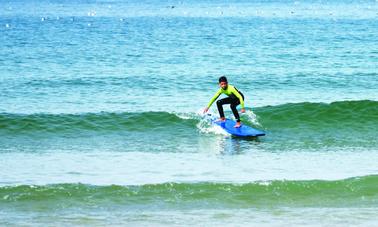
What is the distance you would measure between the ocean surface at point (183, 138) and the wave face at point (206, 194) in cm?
4

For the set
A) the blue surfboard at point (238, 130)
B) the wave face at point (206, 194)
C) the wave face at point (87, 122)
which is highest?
the wave face at point (87, 122)

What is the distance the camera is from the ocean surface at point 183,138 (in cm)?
1355

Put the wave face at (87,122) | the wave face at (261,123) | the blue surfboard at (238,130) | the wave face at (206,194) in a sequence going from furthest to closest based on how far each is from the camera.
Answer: the wave face at (87,122)
the wave face at (261,123)
the blue surfboard at (238,130)
the wave face at (206,194)

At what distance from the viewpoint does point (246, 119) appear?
23.4 meters

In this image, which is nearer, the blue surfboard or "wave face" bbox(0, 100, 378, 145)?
the blue surfboard

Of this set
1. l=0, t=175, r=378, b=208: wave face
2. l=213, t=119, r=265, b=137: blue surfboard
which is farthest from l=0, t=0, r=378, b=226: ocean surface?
l=213, t=119, r=265, b=137: blue surfboard

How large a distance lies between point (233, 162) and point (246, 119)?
6277mm

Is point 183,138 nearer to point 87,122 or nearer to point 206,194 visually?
point 87,122

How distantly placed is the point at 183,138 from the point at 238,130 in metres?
1.50

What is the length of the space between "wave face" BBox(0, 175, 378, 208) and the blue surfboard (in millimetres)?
5126

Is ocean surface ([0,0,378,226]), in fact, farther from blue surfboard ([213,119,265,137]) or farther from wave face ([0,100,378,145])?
blue surfboard ([213,119,265,137])

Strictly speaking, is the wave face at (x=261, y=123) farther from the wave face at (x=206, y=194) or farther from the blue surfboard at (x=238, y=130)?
the wave face at (x=206, y=194)

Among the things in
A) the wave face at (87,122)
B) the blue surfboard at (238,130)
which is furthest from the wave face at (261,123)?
the blue surfboard at (238,130)

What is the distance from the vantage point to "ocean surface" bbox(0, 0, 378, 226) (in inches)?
534
